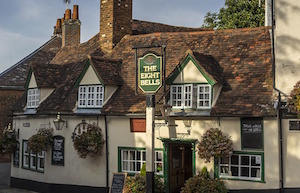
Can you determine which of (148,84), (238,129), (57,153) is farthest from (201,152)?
(57,153)

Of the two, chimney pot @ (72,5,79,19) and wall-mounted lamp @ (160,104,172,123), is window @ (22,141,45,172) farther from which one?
chimney pot @ (72,5,79,19)

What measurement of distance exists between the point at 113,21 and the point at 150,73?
674cm

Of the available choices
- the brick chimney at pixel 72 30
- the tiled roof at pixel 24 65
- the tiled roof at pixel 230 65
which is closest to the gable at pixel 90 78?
the tiled roof at pixel 230 65

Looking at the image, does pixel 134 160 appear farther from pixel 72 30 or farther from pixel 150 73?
pixel 72 30

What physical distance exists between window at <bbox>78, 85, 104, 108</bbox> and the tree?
14.8 m

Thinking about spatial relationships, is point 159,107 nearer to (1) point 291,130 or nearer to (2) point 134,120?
(2) point 134,120

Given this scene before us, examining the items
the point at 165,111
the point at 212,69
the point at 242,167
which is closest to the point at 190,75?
the point at 212,69

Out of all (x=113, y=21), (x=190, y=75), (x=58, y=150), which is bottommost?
(x=58, y=150)

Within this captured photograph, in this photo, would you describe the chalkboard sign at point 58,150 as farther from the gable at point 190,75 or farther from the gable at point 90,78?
A: the gable at point 190,75

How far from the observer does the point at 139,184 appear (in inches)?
531

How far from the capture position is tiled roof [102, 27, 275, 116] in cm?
1316

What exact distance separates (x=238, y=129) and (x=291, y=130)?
1613 mm

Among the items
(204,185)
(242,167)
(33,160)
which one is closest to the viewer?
(204,185)

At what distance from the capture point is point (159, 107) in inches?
532
